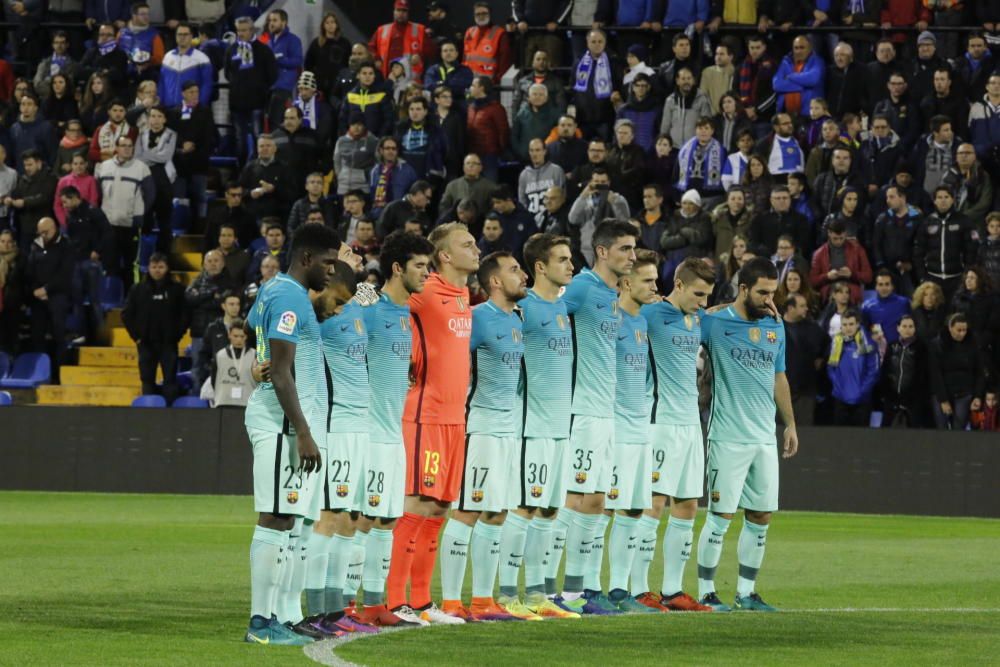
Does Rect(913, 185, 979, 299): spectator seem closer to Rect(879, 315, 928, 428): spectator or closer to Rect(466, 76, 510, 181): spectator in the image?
Rect(879, 315, 928, 428): spectator

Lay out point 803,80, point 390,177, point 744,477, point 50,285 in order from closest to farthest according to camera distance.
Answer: point 744,477, point 803,80, point 390,177, point 50,285

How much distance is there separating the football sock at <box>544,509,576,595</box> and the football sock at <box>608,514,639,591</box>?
0.38m

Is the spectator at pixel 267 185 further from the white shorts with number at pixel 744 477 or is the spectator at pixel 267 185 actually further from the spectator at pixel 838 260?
the white shorts with number at pixel 744 477

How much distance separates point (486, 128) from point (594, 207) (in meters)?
3.20

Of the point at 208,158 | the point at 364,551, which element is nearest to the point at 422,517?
the point at 364,551

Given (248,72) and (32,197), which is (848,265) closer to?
(248,72)

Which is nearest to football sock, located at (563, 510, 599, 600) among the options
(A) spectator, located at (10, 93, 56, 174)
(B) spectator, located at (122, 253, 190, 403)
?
(B) spectator, located at (122, 253, 190, 403)

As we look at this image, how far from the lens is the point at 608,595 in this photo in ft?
44.9

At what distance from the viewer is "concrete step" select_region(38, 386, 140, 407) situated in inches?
1071

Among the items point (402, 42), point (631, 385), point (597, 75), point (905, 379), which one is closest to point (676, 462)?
point (631, 385)

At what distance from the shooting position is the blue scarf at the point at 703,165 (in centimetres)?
2536

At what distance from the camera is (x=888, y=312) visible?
23.3m

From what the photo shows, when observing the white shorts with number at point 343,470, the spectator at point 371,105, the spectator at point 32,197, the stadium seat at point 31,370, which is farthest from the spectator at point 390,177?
the white shorts with number at point 343,470

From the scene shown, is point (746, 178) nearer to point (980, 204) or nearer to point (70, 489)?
point (980, 204)
